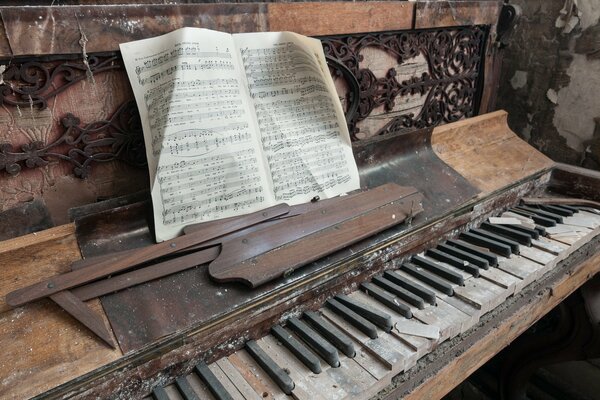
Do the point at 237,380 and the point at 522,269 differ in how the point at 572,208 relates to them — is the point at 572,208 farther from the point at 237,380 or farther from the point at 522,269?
the point at 237,380

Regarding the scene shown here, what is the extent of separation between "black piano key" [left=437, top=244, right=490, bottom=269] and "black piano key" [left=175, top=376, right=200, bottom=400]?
1.05 metres

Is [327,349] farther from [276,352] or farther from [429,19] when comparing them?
[429,19]

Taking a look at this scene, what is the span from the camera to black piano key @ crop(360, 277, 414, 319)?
1.21 metres

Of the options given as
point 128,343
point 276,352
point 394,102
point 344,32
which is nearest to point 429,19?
point 394,102

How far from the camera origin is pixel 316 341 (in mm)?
1086

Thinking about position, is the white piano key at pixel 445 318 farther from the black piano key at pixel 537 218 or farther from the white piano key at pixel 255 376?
the black piano key at pixel 537 218

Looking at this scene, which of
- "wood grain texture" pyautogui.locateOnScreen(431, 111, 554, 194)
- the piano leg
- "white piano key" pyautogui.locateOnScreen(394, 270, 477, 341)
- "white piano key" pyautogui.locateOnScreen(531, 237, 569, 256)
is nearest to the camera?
"white piano key" pyautogui.locateOnScreen(394, 270, 477, 341)

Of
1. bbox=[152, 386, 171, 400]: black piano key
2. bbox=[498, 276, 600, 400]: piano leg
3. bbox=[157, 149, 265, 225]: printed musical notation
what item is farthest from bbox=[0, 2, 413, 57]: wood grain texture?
bbox=[498, 276, 600, 400]: piano leg

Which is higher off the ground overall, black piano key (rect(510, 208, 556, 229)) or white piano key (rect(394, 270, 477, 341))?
black piano key (rect(510, 208, 556, 229))

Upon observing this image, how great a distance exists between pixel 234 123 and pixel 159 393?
82 centimetres

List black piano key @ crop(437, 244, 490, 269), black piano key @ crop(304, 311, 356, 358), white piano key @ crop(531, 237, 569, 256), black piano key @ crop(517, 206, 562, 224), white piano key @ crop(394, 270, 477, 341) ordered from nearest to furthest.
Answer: black piano key @ crop(304, 311, 356, 358)
white piano key @ crop(394, 270, 477, 341)
black piano key @ crop(437, 244, 490, 269)
white piano key @ crop(531, 237, 569, 256)
black piano key @ crop(517, 206, 562, 224)

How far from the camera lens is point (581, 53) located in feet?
7.63

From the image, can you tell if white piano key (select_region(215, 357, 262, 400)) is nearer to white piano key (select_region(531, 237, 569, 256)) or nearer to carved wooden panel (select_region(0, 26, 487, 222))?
carved wooden panel (select_region(0, 26, 487, 222))

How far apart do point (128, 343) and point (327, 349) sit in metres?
0.50
